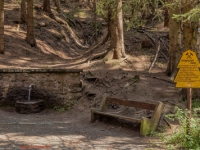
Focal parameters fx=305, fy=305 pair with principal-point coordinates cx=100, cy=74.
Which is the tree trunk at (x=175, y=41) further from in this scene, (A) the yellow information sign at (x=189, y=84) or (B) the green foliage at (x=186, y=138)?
(A) the yellow information sign at (x=189, y=84)

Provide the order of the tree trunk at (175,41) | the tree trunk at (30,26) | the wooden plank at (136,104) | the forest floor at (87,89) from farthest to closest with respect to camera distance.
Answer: the tree trunk at (30,26) < the tree trunk at (175,41) < the wooden plank at (136,104) < the forest floor at (87,89)

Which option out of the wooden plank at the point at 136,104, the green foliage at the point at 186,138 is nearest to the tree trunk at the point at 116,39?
the wooden plank at the point at 136,104

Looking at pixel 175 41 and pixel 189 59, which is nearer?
pixel 189 59

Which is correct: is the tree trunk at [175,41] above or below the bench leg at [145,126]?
above

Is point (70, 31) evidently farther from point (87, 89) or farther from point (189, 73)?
point (189, 73)

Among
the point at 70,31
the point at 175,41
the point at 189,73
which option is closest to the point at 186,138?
the point at 189,73

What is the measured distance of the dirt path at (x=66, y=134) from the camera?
6.37m

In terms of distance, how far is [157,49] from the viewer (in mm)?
15023

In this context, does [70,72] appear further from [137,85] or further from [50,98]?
[137,85]

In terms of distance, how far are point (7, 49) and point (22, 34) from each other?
10.1 feet

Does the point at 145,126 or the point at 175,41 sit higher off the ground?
the point at 175,41

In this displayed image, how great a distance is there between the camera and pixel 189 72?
635 centimetres

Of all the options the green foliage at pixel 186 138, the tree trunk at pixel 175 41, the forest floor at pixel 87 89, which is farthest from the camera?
the tree trunk at pixel 175 41

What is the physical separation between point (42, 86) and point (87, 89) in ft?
5.42
